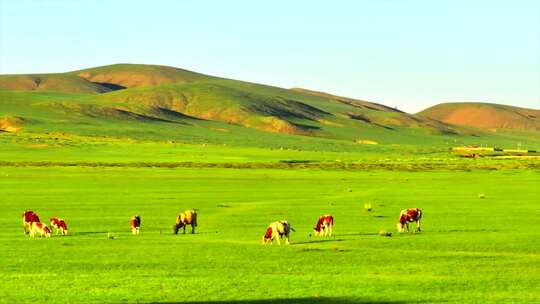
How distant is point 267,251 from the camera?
32.2m

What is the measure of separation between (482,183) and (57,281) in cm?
6734

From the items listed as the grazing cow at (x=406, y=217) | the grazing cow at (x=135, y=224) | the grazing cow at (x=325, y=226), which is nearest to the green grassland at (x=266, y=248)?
the grazing cow at (x=406, y=217)

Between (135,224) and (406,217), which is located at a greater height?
(406,217)

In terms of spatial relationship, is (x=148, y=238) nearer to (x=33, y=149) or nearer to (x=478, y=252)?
(x=478, y=252)

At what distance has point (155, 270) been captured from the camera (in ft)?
89.6

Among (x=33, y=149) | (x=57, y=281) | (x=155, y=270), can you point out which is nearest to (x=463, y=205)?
(x=155, y=270)

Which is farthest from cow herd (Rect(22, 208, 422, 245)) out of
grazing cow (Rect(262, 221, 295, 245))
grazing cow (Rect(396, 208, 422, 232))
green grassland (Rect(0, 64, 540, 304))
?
grazing cow (Rect(262, 221, 295, 245))

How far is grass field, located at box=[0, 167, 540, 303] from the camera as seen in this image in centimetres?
2327

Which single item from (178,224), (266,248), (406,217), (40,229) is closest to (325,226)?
(406,217)

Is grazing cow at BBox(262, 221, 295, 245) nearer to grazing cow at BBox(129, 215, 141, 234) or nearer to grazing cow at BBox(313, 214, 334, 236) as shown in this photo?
grazing cow at BBox(313, 214, 334, 236)

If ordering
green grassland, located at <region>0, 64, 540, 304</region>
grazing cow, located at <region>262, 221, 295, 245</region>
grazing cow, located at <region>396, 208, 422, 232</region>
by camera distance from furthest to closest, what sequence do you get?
grazing cow, located at <region>396, 208, 422, 232</region> < grazing cow, located at <region>262, 221, 295, 245</region> < green grassland, located at <region>0, 64, 540, 304</region>

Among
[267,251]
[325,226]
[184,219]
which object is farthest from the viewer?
[184,219]

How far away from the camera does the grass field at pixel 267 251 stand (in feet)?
76.3

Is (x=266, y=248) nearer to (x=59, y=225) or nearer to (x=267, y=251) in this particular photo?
(x=267, y=251)
